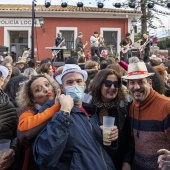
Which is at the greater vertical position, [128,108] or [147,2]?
[147,2]

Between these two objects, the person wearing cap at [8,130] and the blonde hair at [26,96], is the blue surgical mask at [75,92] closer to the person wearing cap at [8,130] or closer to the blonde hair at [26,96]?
the blonde hair at [26,96]

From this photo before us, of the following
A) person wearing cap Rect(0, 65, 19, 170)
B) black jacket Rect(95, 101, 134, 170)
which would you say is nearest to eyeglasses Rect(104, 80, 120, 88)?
black jacket Rect(95, 101, 134, 170)

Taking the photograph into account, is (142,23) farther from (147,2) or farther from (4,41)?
(4,41)

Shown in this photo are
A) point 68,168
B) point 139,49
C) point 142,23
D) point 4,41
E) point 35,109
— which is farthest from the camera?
point 142,23

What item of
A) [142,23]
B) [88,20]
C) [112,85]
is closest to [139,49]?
[88,20]

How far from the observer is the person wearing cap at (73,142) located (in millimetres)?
2408

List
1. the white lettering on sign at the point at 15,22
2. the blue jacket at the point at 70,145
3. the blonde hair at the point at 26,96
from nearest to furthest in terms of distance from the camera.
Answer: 1. the blue jacket at the point at 70,145
2. the blonde hair at the point at 26,96
3. the white lettering on sign at the point at 15,22

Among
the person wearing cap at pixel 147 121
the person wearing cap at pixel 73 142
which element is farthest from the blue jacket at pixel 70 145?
the person wearing cap at pixel 147 121

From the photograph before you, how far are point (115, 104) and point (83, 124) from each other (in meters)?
0.77

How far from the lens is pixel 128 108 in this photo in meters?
3.20

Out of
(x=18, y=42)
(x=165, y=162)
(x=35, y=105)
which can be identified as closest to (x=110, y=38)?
(x=18, y=42)

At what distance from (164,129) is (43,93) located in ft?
3.89

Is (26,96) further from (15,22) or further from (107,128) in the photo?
(15,22)

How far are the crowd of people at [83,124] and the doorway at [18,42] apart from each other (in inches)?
879
